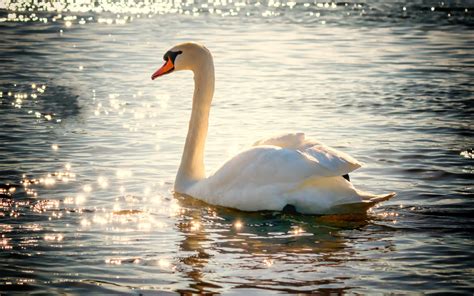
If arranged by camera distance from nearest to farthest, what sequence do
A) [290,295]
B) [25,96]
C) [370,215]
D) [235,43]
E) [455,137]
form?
1. [290,295]
2. [370,215]
3. [455,137]
4. [25,96]
5. [235,43]

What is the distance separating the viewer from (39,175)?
39.2ft

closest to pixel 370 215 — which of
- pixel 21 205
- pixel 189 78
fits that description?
pixel 21 205

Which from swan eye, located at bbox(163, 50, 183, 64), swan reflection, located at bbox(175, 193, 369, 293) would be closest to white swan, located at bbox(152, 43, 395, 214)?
swan reflection, located at bbox(175, 193, 369, 293)

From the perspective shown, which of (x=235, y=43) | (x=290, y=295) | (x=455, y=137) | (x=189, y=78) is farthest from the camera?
(x=235, y=43)

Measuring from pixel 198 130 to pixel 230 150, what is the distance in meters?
1.81

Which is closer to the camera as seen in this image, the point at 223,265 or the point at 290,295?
the point at 290,295

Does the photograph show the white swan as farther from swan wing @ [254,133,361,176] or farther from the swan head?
the swan head

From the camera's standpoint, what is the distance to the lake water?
8578mm

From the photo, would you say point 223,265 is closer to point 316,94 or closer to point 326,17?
point 316,94

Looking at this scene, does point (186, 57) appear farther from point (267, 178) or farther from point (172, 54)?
point (267, 178)

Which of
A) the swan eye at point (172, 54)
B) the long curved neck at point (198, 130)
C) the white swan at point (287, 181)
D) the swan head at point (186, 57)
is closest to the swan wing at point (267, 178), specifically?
the white swan at point (287, 181)

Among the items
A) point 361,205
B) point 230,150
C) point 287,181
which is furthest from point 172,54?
point 361,205

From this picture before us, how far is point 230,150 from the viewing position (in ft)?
44.0

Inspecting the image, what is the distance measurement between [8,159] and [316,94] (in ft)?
22.0
